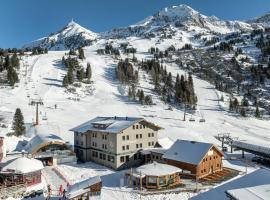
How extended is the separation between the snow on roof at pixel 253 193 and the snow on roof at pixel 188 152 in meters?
23.1

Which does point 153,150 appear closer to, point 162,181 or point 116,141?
point 116,141

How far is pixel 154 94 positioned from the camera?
134 meters

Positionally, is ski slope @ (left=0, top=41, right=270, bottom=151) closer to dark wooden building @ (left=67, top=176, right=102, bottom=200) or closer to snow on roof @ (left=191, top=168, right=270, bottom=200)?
dark wooden building @ (left=67, top=176, right=102, bottom=200)

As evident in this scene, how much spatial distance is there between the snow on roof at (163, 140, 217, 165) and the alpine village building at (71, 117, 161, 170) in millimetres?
5720

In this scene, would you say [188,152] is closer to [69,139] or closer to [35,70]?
[69,139]


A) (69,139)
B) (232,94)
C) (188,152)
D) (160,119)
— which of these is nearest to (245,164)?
(188,152)

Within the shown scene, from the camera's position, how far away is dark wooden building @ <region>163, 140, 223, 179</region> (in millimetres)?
44938

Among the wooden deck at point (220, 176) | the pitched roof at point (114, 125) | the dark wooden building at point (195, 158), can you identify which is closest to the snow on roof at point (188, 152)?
the dark wooden building at point (195, 158)

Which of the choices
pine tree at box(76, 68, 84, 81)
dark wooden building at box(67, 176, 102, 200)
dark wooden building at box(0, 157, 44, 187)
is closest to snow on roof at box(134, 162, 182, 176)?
dark wooden building at box(67, 176, 102, 200)

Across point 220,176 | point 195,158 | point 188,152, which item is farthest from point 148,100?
point 220,176

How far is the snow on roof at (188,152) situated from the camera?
4559 centimetres

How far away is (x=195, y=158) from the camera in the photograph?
45.5 m

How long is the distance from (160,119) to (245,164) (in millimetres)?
44323

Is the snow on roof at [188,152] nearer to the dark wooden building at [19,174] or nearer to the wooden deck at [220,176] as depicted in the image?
the wooden deck at [220,176]
